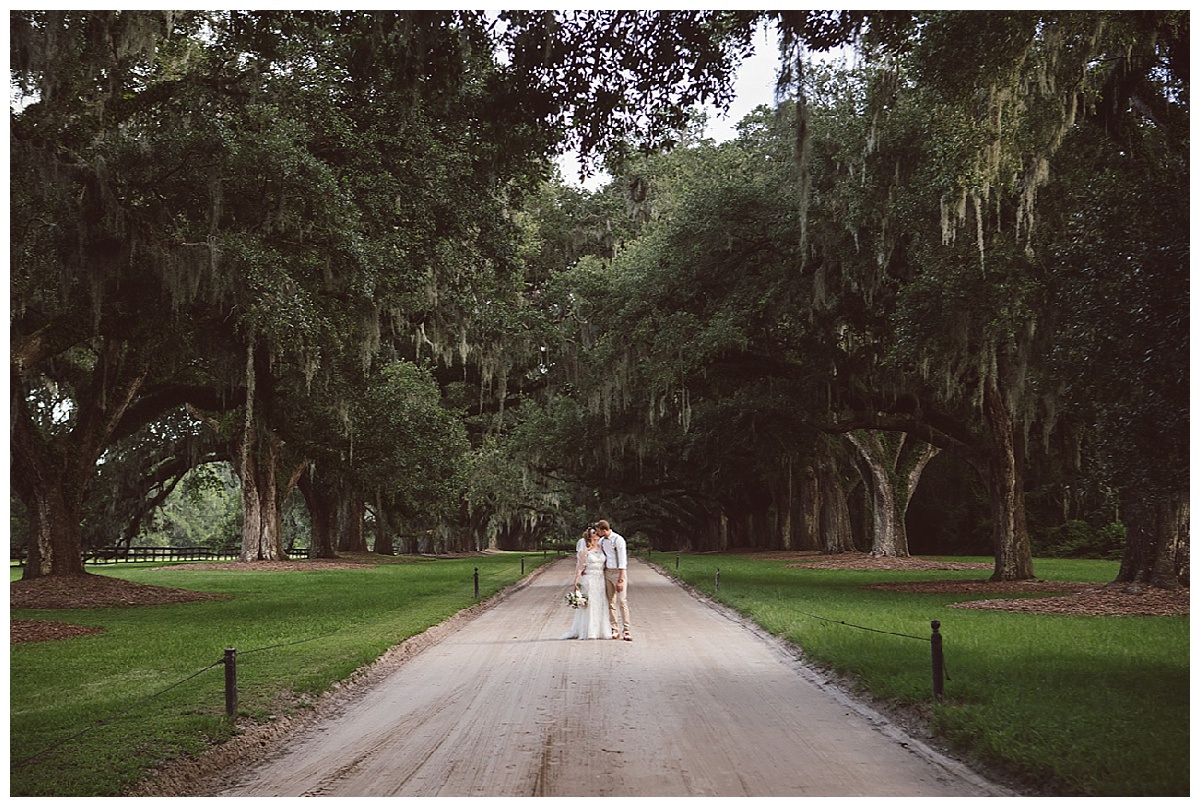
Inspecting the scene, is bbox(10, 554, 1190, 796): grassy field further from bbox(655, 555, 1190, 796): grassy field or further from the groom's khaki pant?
the groom's khaki pant

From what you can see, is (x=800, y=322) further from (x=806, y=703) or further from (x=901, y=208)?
(x=806, y=703)

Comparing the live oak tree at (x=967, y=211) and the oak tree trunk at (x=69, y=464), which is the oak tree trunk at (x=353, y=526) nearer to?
the oak tree trunk at (x=69, y=464)

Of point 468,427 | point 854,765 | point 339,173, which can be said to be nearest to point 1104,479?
point 854,765

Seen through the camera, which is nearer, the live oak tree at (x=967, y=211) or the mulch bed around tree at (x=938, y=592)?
the live oak tree at (x=967, y=211)

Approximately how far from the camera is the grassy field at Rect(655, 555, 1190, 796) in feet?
21.5

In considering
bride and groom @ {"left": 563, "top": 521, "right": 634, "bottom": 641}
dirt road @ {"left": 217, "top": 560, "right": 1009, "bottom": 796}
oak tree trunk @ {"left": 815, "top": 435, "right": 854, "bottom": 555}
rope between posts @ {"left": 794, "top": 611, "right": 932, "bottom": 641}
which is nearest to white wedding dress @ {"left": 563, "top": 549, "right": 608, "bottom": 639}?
bride and groom @ {"left": 563, "top": 521, "right": 634, "bottom": 641}

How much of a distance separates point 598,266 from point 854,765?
23.9 meters

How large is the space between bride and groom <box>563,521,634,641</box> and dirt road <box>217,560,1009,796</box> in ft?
6.17

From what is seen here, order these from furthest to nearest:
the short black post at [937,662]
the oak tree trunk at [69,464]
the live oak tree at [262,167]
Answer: the oak tree trunk at [69,464], the live oak tree at [262,167], the short black post at [937,662]

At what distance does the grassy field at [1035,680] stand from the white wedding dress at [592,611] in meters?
2.59

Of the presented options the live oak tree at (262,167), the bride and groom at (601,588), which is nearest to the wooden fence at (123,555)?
the live oak tree at (262,167)

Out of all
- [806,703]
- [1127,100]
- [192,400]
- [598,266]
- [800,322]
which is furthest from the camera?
[598,266]

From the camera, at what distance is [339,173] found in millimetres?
17141

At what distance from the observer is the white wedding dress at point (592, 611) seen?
1511 cm
